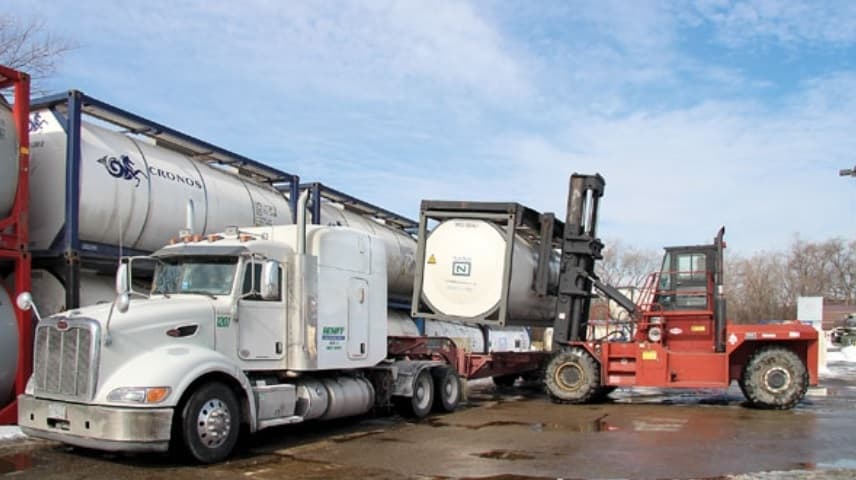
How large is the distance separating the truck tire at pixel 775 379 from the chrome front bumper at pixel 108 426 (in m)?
11.0

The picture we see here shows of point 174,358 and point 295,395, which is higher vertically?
point 174,358

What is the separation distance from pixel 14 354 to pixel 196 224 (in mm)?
3570

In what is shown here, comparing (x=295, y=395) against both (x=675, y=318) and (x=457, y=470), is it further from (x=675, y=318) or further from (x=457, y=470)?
(x=675, y=318)

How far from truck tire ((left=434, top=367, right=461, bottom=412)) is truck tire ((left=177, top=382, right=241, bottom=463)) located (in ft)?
17.8

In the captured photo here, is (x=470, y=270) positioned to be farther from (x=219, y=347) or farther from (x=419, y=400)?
(x=219, y=347)

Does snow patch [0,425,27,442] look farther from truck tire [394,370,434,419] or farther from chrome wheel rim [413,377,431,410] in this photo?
chrome wheel rim [413,377,431,410]

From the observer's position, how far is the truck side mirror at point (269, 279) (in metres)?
9.29

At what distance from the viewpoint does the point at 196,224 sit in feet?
41.6

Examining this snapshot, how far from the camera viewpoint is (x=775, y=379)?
14320 millimetres

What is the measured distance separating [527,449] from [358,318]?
3.24 metres

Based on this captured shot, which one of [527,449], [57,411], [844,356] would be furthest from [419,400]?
[844,356]

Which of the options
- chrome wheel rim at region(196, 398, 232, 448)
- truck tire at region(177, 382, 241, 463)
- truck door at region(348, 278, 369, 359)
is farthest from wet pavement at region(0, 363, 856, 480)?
truck door at region(348, 278, 369, 359)

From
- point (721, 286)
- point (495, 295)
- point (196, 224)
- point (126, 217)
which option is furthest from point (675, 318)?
point (126, 217)

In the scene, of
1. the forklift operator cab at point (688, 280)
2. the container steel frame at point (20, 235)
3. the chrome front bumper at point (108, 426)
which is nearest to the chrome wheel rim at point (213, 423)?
the chrome front bumper at point (108, 426)
